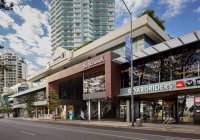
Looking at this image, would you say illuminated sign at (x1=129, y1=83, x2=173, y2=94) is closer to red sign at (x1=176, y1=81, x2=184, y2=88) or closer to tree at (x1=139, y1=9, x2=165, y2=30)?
red sign at (x1=176, y1=81, x2=184, y2=88)

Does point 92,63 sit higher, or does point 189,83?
point 92,63

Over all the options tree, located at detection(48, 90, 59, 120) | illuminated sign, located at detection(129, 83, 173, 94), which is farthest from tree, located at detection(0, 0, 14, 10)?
tree, located at detection(48, 90, 59, 120)

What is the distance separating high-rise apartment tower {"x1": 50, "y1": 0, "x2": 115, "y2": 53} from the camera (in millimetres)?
156000

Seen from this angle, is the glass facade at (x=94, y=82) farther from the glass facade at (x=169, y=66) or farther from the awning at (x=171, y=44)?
the awning at (x=171, y=44)

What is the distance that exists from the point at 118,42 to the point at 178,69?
15750mm

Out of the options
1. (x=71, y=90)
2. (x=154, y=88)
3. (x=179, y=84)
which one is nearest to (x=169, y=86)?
(x=179, y=84)

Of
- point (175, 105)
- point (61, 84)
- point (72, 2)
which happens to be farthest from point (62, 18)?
point (175, 105)

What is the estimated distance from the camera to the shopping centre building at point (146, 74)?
29.9m

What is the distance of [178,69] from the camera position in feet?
101

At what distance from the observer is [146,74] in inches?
1390

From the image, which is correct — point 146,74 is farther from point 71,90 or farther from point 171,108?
point 71,90

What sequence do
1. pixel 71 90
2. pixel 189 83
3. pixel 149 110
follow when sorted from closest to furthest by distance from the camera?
pixel 189 83 < pixel 149 110 < pixel 71 90

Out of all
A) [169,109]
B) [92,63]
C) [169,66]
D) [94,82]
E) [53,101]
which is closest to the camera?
[169,66]

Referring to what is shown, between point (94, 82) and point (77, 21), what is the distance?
11632 centimetres
